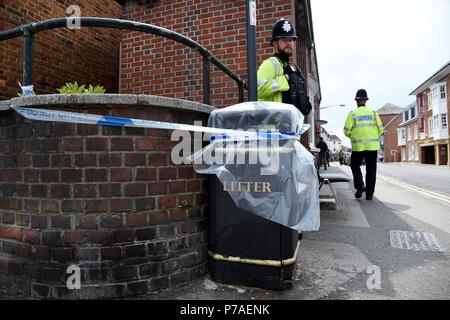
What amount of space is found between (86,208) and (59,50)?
157 inches

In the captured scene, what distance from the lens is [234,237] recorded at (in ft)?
7.81

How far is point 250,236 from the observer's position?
2.33 m

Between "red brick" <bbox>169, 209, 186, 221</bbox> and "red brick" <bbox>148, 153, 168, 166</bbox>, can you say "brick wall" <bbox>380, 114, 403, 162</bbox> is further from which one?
"red brick" <bbox>148, 153, 168, 166</bbox>

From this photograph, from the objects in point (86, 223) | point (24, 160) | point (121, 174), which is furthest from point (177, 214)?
point (24, 160)

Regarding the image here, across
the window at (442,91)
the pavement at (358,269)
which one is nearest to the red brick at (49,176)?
the pavement at (358,269)

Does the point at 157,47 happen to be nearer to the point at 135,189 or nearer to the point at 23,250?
the point at 135,189

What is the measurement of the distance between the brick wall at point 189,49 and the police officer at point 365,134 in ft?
8.10

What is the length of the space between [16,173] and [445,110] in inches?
1637

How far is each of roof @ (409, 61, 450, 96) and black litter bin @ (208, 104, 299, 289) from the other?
121ft

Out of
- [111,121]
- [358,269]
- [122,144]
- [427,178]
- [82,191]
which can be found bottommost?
[358,269]

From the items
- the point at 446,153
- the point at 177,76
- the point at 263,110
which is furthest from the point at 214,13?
the point at 446,153

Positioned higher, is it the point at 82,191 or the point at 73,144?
the point at 73,144

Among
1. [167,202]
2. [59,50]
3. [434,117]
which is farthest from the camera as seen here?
[434,117]
